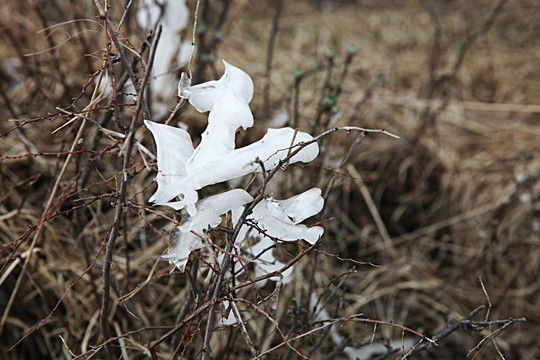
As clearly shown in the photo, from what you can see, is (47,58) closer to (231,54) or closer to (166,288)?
(231,54)

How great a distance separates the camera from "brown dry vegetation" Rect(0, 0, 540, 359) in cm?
120

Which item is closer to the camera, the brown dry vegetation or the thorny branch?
the thorny branch

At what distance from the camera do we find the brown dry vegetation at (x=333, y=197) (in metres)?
1.20

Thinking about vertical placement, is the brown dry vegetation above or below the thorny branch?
below

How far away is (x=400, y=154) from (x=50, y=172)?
1205 mm

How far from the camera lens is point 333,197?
5.78ft

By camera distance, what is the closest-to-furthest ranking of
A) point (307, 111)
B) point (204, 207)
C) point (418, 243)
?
point (204, 207), point (418, 243), point (307, 111)

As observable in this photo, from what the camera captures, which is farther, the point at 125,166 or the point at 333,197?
the point at 333,197

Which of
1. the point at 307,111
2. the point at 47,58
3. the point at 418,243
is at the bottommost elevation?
the point at 418,243

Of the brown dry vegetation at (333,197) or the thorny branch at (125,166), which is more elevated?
the thorny branch at (125,166)

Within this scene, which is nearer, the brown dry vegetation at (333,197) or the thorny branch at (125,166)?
the thorny branch at (125,166)

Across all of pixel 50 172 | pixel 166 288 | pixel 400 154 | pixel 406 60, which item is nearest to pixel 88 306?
pixel 166 288

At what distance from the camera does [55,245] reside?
1.33 meters

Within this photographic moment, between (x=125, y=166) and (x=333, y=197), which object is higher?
(x=125, y=166)
